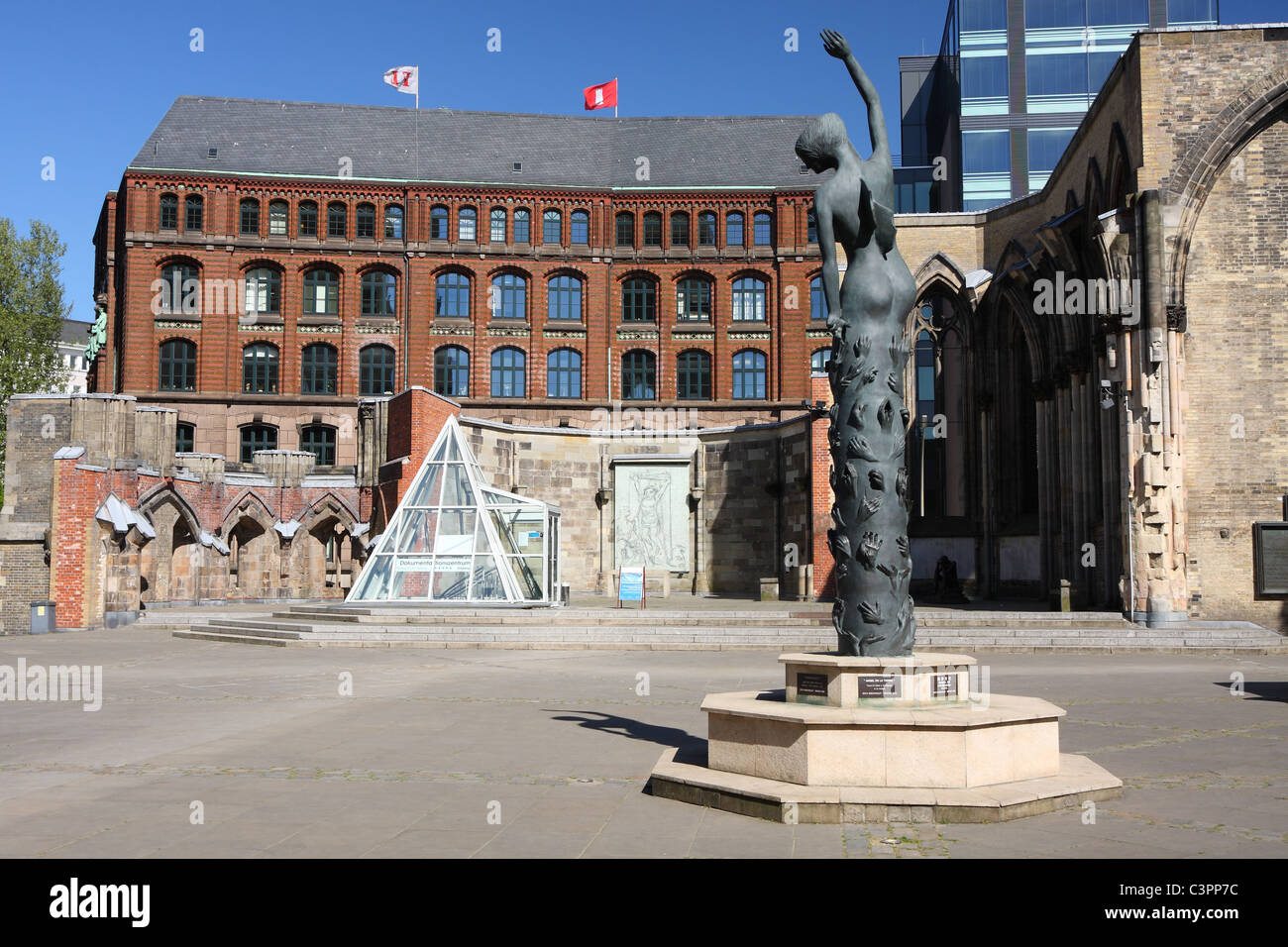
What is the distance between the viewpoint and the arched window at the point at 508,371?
170 feet

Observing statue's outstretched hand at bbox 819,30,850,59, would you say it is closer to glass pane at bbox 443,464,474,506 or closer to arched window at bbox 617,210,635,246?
glass pane at bbox 443,464,474,506

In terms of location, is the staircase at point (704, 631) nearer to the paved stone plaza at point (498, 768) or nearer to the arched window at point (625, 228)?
the paved stone plaza at point (498, 768)

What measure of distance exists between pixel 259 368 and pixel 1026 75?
4010cm

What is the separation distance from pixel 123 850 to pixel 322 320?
155 feet

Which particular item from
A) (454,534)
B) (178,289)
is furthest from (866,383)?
(178,289)

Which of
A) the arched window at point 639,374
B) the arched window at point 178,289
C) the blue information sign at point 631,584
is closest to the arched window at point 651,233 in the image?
the arched window at point 639,374

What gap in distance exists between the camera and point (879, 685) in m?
7.76

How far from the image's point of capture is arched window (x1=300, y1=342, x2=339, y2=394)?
50.8 metres

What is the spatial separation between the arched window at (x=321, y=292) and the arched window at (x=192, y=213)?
5060 mm

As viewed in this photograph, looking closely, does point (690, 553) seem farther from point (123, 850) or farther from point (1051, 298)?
point (123, 850)

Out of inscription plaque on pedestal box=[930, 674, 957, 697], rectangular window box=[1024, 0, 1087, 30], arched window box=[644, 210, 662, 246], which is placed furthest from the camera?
rectangular window box=[1024, 0, 1087, 30]

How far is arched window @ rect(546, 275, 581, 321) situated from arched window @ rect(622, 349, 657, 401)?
3.15 metres

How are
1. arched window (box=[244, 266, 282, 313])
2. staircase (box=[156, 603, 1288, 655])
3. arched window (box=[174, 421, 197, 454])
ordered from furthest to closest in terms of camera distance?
1. arched window (box=[244, 266, 282, 313])
2. arched window (box=[174, 421, 197, 454])
3. staircase (box=[156, 603, 1288, 655])

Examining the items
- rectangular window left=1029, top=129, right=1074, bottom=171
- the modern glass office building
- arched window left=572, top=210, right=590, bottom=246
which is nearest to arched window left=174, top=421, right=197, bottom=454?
arched window left=572, top=210, right=590, bottom=246
